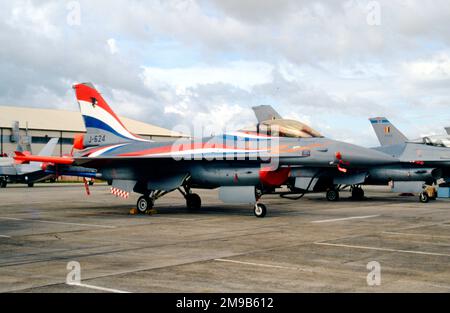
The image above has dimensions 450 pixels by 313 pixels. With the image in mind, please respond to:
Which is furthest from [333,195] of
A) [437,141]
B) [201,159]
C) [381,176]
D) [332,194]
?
[201,159]

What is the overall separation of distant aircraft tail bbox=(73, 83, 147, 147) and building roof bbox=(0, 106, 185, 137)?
4121 centimetres

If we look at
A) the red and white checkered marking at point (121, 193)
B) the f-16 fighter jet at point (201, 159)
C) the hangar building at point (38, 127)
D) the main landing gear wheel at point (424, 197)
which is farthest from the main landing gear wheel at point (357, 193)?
the hangar building at point (38, 127)

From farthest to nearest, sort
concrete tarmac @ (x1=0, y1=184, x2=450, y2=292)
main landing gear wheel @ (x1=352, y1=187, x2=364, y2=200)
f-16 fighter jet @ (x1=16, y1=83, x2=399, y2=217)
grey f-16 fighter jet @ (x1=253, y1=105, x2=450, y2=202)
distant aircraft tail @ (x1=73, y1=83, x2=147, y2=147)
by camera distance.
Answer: main landing gear wheel @ (x1=352, y1=187, x2=364, y2=200) → grey f-16 fighter jet @ (x1=253, y1=105, x2=450, y2=202) → distant aircraft tail @ (x1=73, y1=83, x2=147, y2=147) → f-16 fighter jet @ (x1=16, y1=83, x2=399, y2=217) → concrete tarmac @ (x1=0, y1=184, x2=450, y2=292)

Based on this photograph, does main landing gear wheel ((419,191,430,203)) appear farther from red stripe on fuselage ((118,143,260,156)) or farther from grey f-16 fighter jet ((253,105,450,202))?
red stripe on fuselage ((118,143,260,156))

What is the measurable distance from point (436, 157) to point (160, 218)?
13.7 metres

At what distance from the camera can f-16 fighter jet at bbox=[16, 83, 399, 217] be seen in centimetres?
1516

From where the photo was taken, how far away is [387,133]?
30938 millimetres

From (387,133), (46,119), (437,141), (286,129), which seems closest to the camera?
(286,129)

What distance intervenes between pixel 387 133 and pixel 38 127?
45939 millimetres

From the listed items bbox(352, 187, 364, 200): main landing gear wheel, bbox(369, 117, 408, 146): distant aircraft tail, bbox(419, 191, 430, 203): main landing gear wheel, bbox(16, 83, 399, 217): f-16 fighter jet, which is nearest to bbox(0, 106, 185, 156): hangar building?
bbox(369, 117, 408, 146): distant aircraft tail

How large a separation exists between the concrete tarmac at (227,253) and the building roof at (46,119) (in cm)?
4696

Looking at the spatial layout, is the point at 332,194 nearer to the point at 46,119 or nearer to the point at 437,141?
the point at 437,141

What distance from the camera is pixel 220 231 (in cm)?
1227
